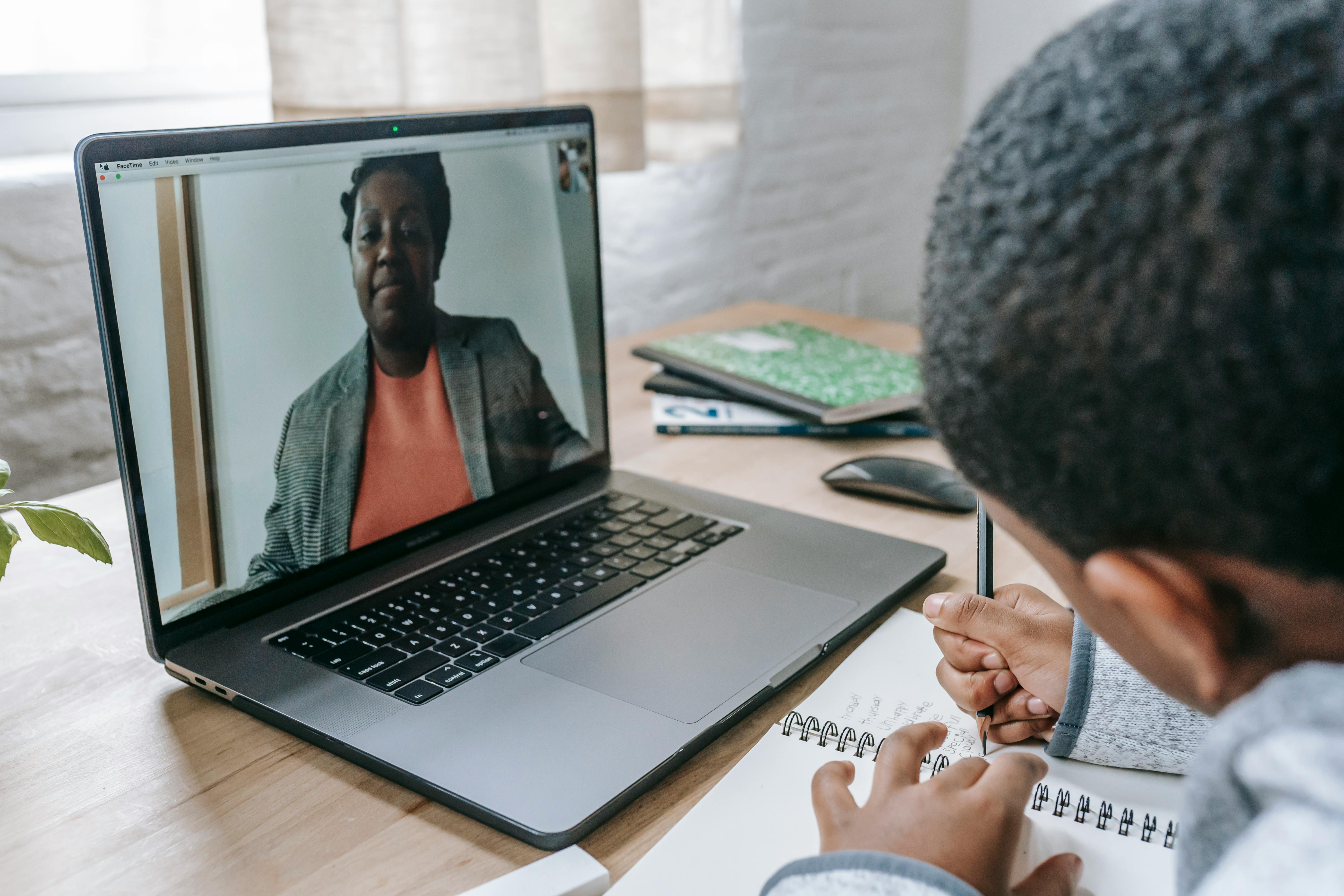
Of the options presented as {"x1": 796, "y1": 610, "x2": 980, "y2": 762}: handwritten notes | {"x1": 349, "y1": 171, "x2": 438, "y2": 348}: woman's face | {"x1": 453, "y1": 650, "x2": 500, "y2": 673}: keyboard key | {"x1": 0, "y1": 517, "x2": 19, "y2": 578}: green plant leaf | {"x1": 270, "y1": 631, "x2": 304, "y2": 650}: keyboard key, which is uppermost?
{"x1": 349, "y1": 171, "x2": 438, "y2": 348}: woman's face

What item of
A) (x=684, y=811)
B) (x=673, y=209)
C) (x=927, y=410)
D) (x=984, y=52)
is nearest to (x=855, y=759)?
(x=684, y=811)

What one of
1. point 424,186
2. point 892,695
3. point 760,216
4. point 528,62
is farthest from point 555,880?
point 760,216

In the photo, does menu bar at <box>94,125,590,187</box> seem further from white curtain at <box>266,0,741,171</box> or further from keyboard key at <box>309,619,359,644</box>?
white curtain at <box>266,0,741,171</box>

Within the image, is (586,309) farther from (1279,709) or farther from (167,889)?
(1279,709)

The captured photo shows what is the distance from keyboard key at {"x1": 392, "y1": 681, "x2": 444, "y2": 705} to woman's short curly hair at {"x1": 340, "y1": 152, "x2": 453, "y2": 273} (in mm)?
279

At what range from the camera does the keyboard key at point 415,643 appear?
1.86ft

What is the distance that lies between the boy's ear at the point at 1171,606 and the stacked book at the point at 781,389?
592 millimetres

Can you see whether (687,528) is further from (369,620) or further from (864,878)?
(864,878)

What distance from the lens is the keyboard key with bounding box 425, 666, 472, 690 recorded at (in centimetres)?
54

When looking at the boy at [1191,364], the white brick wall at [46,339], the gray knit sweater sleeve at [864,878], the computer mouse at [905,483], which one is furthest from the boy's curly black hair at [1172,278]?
the white brick wall at [46,339]

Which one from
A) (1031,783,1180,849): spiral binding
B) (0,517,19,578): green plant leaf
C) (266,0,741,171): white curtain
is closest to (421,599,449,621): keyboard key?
(0,517,19,578): green plant leaf

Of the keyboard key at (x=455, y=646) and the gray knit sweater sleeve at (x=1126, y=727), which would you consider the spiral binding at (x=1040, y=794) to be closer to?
the gray knit sweater sleeve at (x=1126, y=727)

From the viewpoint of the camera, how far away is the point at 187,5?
3.87 feet

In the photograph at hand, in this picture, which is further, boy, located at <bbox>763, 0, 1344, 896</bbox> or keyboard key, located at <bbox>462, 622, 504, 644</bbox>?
keyboard key, located at <bbox>462, 622, 504, 644</bbox>
